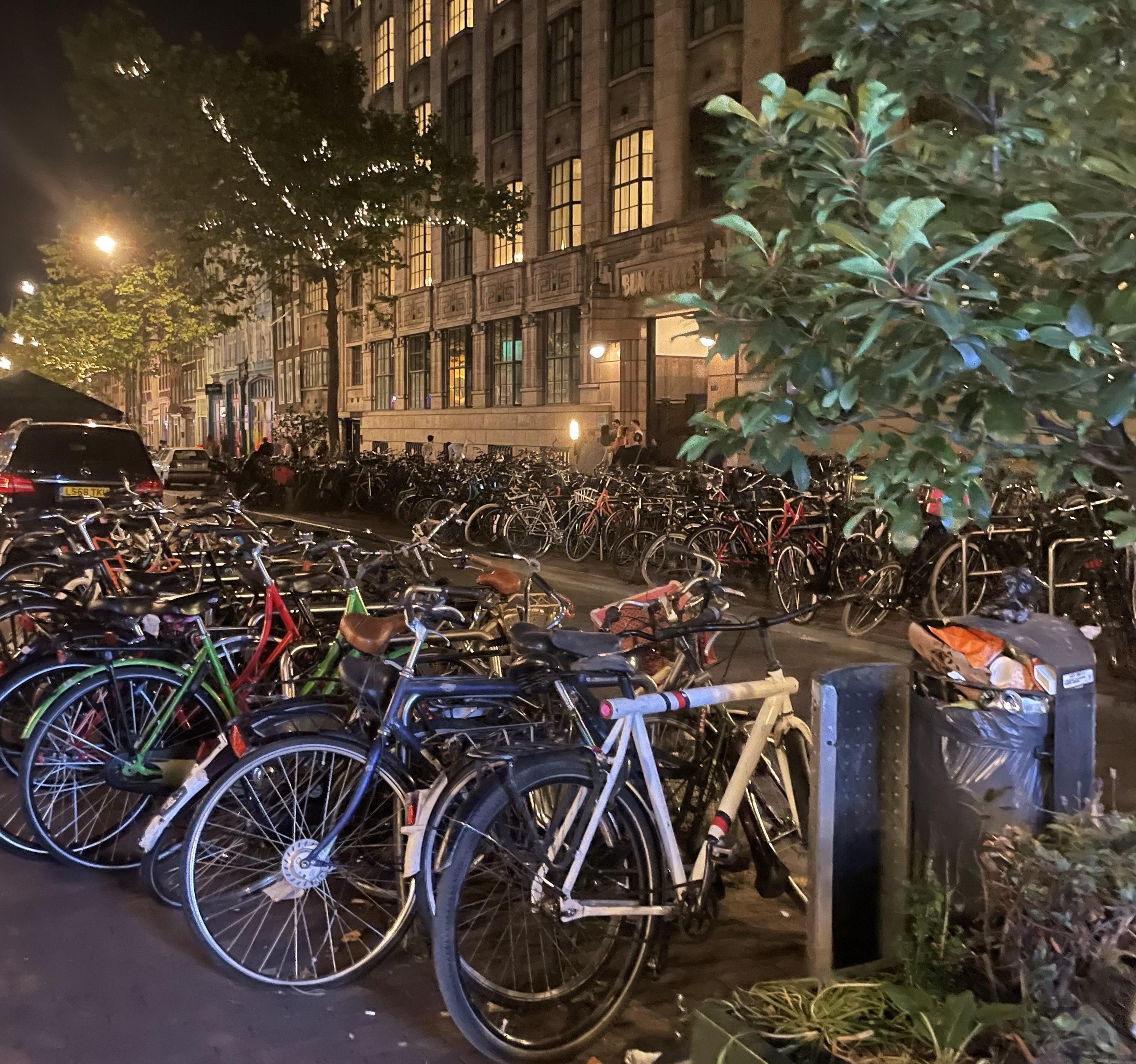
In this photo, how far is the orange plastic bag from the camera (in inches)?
114

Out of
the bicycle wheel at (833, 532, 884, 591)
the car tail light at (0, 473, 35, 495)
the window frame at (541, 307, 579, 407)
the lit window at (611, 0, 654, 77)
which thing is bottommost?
the bicycle wheel at (833, 532, 884, 591)

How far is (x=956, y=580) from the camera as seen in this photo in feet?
28.1

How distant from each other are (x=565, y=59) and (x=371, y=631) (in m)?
24.7

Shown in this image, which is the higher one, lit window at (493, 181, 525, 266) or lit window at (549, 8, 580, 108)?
lit window at (549, 8, 580, 108)

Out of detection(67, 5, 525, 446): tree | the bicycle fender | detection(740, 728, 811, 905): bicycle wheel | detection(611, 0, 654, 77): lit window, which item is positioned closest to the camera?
detection(740, 728, 811, 905): bicycle wheel

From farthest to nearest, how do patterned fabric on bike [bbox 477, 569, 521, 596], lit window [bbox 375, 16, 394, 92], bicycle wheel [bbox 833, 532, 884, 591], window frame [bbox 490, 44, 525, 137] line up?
lit window [bbox 375, 16, 394, 92] → window frame [bbox 490, 44, 525, 137] → bicycle wheel [bbox 833, 532, 884, 591] → patterned fabric on bike [bbox 477, 569, 521, 596]

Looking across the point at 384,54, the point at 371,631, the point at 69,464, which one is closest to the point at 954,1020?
the point at 371,631

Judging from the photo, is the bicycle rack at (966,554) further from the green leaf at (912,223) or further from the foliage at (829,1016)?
the green leaf at (912,223)

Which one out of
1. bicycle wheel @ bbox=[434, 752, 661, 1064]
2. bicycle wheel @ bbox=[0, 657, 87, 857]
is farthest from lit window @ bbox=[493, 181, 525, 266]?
bicycle wheel @ bbox=[434, 752, 661, 1064]

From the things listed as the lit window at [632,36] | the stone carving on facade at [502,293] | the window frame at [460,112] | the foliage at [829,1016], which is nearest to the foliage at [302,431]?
the stone carving on facade at [502,293]

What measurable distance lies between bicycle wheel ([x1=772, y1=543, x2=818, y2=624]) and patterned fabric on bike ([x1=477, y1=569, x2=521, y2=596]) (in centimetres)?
562

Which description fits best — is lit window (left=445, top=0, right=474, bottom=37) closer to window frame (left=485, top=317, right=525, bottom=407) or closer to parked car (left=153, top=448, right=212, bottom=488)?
window frame (left=485, top=317, right=525, bottom=407)

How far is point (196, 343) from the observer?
154 ft

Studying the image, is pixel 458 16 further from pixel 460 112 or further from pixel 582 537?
pixel 582 537
